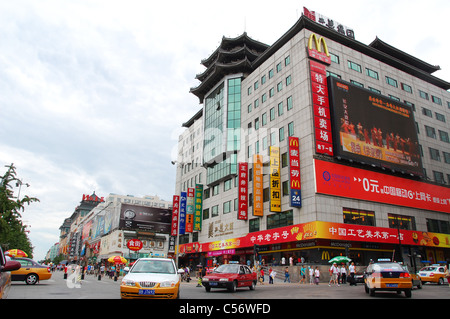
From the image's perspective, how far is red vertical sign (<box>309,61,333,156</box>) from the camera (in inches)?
1427

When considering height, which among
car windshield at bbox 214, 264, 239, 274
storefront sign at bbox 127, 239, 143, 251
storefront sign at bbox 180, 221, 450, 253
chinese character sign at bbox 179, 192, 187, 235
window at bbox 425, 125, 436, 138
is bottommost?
car windshield at bbox 214, 264, 239, 274

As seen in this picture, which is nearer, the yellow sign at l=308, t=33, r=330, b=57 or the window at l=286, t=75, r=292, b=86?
the yellow sign at l=308, t=33, r=330, b=57

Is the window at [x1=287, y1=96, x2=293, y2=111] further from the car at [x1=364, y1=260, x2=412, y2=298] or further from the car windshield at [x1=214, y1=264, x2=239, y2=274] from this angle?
the car at [x1=364, y1=260, x2=412, y2=298]

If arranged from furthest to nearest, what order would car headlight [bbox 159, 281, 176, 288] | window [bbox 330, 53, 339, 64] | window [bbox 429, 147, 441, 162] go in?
1. window [bbox 429, 147, 441, 162]
2. window [bbox 330, 53, 339, 64]
3. car headlight [bbox 159, 281, 176, 288]

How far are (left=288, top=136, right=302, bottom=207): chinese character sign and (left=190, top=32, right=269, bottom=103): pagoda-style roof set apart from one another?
21395 millimetres

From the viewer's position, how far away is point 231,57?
187ft

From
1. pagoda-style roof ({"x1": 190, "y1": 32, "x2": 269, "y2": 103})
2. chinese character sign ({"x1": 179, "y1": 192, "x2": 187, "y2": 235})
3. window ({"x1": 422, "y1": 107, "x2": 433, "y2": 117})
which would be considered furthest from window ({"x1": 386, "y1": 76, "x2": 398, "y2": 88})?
chinese character sign ({"x1": 179, "y1": 192, "x2": 187, "y2": 235})

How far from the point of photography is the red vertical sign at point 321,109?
3625 cm

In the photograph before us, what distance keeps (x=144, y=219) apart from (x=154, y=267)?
66674mm

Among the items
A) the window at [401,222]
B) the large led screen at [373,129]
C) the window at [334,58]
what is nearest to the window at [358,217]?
the window at [401,222]

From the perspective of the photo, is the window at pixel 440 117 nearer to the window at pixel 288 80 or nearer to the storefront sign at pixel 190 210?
the window at pixel 288 80

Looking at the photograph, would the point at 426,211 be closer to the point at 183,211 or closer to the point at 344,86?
the point at 344,86

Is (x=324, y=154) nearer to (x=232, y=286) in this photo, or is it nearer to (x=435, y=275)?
(x=435, y=275)

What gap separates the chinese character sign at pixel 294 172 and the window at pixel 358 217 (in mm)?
5313
